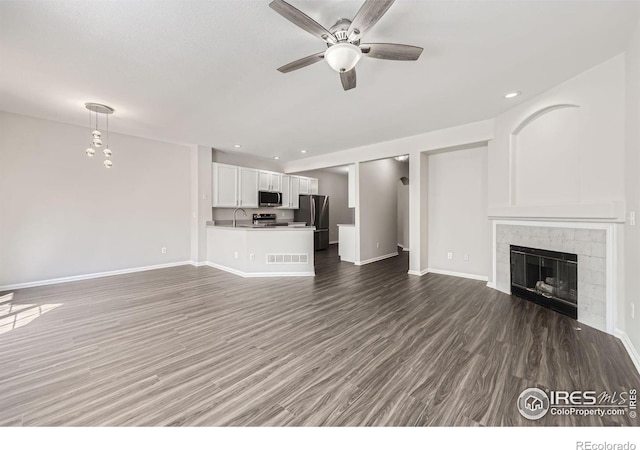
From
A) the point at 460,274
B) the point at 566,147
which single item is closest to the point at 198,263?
the point at 460,274

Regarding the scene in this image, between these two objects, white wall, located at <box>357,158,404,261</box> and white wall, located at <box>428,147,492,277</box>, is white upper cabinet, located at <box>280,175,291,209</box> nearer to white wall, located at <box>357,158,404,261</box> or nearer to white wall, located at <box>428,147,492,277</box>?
white wall, located at <box>357,158,404,261</box>

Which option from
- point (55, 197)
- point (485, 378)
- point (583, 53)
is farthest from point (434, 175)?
point (55, 197)

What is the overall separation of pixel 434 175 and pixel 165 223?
5.81 metres

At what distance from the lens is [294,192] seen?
309 inches

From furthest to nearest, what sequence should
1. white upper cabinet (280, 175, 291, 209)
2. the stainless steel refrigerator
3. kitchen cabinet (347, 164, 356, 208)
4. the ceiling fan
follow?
the stainless steel refrigerator, white upper cabinet (280, 175, 291, 209), kitchen cabinet (347, 164, 356, 208), the ceiling fan

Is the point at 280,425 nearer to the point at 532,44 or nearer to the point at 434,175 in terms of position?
the point at 532,44

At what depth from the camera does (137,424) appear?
1.48 m

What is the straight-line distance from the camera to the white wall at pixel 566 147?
2.65 m

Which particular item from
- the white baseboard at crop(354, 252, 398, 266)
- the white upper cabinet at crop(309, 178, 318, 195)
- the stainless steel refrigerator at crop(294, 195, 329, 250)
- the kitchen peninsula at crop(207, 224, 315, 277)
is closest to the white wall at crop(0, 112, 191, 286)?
the kitchen peninsula at crop(207, 224, 315, 277)

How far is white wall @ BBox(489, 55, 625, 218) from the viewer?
2.65m

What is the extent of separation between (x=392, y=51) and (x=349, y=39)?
375 mm

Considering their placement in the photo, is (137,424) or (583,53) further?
(583,53)

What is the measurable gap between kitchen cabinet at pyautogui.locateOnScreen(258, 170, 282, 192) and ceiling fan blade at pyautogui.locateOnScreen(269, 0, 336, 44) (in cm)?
516

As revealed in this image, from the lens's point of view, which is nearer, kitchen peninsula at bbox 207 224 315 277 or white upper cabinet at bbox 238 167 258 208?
kitchen peninsula at bbox 207 224 315 277
